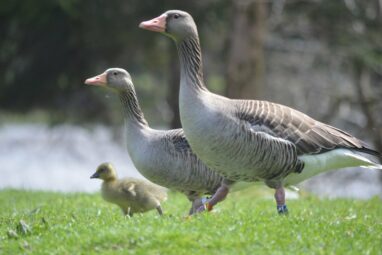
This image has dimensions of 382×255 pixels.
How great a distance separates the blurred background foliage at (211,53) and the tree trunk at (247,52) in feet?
0.08

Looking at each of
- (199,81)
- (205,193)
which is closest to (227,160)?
(199,81)

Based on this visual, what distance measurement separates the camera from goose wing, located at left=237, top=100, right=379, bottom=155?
8719mm

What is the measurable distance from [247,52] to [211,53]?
5232 mm

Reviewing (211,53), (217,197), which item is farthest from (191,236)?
(211,53)

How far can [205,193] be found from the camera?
1010 cm

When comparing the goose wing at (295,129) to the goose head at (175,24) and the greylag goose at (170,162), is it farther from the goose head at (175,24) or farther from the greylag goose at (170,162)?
the greylag goose at (170,162)

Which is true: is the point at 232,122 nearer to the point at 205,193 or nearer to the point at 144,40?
the point at 205,193

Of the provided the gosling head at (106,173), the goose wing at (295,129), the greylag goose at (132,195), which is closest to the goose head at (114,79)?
the gosling head at (106,173)

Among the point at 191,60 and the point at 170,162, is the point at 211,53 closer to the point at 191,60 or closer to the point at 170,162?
the point at 170,162

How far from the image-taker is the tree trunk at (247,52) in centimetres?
1845

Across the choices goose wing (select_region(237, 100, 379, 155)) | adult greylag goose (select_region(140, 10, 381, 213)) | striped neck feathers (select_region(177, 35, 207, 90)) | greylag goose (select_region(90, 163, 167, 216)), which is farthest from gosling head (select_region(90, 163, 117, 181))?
goose wing (select_region(237, 100, 379, 155))

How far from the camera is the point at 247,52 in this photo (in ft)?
61.0

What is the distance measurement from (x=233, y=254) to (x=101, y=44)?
1438 cm

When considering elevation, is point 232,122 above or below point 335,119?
above
